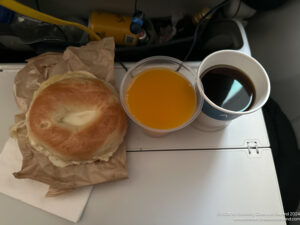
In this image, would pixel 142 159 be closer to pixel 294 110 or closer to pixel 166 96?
pixel 166 96

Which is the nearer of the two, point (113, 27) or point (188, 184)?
point (188, 184)

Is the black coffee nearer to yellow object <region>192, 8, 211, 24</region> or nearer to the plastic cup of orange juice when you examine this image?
the plastic cup of orange juice

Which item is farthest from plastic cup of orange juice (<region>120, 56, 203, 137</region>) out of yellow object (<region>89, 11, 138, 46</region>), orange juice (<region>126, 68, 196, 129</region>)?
yellow object (<region>89, 11, 138, 46</region>)

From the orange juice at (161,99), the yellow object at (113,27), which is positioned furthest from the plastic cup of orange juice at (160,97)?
the yellow object at (113,27)

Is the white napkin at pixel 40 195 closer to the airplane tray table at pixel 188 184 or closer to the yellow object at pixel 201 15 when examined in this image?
the airplane tray table at pixel 188 184

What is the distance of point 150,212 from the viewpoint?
0.52 meters

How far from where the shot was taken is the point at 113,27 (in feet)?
2.14

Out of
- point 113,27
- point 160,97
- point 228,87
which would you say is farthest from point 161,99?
point 113,27

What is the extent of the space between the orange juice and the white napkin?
0.74 ft

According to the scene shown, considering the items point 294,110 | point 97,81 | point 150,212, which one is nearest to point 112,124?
point 97,81

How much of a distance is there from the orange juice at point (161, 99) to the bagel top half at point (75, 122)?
50mm

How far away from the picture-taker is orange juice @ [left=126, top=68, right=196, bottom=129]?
500 millimetres

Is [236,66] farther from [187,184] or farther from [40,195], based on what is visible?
[40,195]

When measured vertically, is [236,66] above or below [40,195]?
above
